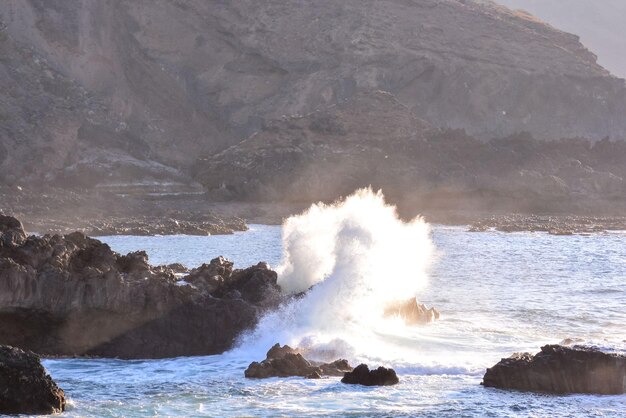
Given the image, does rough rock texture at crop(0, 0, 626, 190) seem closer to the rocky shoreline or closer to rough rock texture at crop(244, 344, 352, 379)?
the rocky shoreline

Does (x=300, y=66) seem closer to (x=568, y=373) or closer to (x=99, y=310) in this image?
(x=99, y=310)

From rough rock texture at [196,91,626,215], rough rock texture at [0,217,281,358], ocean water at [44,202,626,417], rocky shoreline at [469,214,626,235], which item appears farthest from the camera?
rough rock texture at [196,91,626,215]

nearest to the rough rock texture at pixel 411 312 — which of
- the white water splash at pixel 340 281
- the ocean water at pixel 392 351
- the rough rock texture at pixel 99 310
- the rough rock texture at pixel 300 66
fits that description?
the white water splash at pixel 340 281

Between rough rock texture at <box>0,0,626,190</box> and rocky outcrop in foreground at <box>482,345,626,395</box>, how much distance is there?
109499 mm

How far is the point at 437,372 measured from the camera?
21984 mm

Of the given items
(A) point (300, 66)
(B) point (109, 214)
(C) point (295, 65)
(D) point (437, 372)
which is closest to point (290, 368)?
(D) point (437, 372)

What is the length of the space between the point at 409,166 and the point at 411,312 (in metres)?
67.4

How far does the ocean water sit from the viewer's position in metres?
19.0

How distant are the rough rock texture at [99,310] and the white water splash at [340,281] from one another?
2.39 ft

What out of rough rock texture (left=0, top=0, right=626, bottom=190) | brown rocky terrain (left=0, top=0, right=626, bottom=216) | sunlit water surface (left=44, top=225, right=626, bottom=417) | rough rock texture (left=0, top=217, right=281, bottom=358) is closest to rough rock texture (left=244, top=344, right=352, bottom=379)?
sunlit water surface (left=44, top=225, right=626, bottom=417)

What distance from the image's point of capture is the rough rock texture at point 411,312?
28.0 meters

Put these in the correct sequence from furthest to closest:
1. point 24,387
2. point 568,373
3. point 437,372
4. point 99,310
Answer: point 99,310 < point 437,372 < point 568,373 < point 24,387

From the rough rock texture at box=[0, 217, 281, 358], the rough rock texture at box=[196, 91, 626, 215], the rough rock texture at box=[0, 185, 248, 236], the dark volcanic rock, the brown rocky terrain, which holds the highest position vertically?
the brown rocky terrain

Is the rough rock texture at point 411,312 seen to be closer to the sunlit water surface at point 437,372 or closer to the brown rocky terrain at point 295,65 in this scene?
the sunlit water surface at point 437,372
